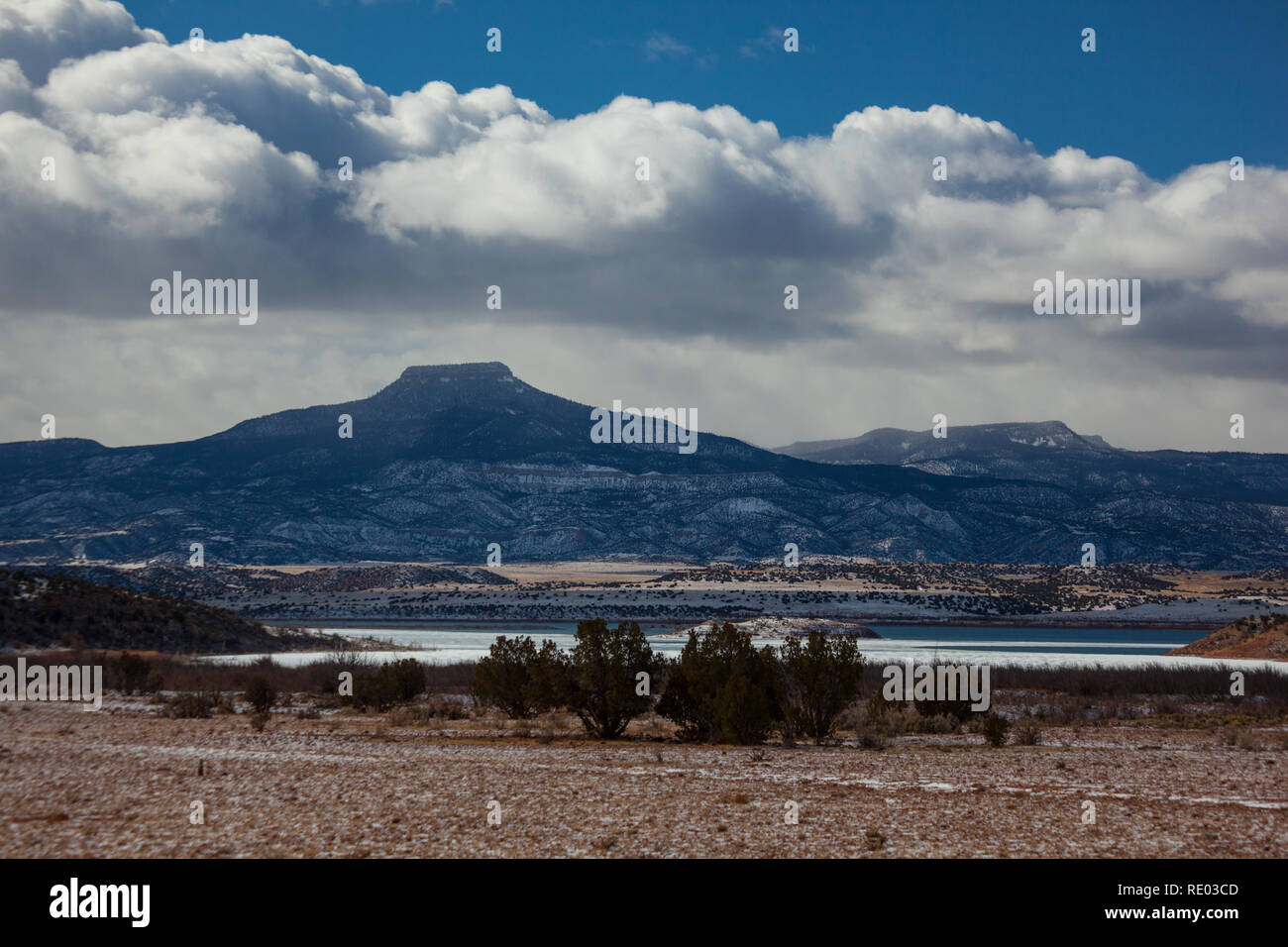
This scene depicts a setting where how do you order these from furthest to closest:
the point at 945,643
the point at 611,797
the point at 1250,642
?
the point at 945,643
the point at 1250,642
the point at 611,797

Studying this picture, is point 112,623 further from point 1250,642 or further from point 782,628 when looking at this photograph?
point 1250,642

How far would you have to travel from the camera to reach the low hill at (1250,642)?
64.9 meters

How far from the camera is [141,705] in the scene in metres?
35.9

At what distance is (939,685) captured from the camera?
3816 centimetres

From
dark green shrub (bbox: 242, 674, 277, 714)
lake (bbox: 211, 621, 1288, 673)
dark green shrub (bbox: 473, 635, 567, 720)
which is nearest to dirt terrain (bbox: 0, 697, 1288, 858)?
dark green shrub (bbox: 473, 635, 567, 720)

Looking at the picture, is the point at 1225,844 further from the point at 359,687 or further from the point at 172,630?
the point at 172,630

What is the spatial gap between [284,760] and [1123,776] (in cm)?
1544

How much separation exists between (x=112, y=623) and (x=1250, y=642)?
6502 cm

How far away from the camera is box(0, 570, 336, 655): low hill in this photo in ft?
195

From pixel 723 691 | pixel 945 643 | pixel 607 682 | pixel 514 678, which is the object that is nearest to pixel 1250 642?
pixel 945 643

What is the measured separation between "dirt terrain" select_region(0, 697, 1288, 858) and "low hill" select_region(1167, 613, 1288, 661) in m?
42.2

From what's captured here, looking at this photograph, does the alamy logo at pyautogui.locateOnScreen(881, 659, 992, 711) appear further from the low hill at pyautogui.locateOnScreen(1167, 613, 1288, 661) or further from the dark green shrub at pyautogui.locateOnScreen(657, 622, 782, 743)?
the low hill at pyautogui.locateOnScreen(1167, 613, 1288, 661)

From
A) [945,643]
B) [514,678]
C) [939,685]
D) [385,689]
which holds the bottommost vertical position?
[945,643]
